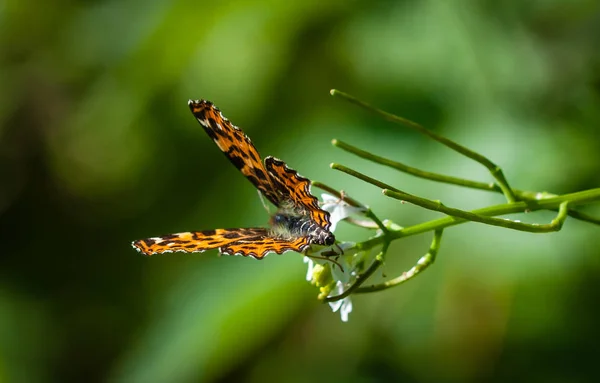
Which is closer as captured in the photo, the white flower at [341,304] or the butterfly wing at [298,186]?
the butterfly wing at [298,186]

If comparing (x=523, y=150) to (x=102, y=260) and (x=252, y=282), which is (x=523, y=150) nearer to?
(x=252, y=282)

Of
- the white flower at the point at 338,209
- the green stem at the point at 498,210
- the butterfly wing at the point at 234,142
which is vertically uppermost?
the butterfly wing at the point at 234,142

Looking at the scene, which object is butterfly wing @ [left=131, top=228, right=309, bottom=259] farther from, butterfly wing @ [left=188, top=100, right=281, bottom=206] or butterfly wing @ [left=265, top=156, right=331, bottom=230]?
butterfly wing @ [left=188, top=100, right=281, bottom=206]

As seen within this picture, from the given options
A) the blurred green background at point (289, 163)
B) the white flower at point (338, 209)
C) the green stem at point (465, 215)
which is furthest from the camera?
the blurred green background at point (289, 163)

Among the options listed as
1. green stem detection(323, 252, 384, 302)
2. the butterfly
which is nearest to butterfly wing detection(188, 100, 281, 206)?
the butterfly

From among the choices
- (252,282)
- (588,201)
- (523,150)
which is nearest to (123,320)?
(252,282)

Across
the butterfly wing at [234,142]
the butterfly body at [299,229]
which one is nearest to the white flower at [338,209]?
the butterfly body at [299,229]

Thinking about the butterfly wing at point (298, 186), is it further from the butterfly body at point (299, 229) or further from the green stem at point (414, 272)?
the green stem at point (414, 272)
